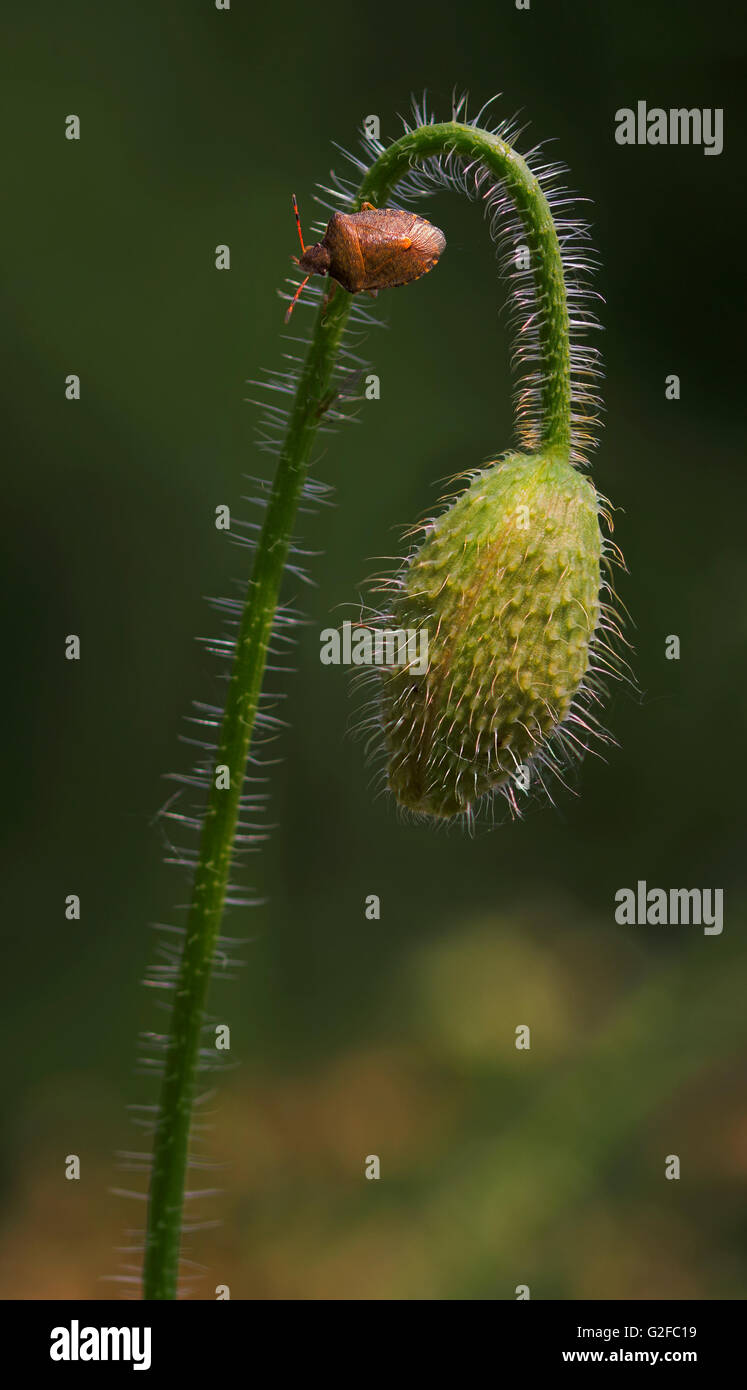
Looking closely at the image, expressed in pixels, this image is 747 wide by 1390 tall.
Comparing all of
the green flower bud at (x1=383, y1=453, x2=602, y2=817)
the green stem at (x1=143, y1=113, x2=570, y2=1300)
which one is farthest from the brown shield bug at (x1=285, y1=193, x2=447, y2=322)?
the green flower bud at (x1=383, y1=453, x2=602, y2=817)

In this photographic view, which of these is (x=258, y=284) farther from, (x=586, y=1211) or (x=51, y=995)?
(x=586, y=1211)

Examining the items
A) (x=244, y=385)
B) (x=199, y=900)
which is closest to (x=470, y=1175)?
(x=199, y=900)

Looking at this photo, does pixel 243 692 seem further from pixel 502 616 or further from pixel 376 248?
pixel 376 248

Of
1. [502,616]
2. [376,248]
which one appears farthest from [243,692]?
[376,248]

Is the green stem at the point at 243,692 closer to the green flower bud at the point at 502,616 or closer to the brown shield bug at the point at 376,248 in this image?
the brown shield bug at the point at 376,248

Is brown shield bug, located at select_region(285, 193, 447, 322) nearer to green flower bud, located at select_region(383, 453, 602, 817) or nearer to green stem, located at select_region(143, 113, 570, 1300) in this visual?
green stem, located at select_region(143, 113, 570, 1300)
